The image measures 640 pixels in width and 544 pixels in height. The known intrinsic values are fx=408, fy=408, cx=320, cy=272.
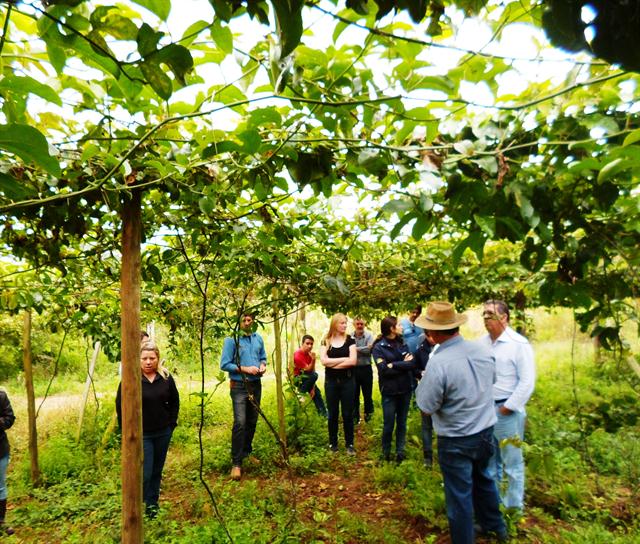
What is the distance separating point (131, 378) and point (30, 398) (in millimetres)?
3810

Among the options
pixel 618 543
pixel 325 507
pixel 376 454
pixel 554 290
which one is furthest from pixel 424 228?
pixel 376 454

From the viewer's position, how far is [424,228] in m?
1.24

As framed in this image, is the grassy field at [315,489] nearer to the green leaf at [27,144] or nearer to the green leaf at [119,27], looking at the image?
the green leaf at [27,144]

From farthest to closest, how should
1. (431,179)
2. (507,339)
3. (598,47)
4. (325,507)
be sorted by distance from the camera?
(325,507)
(507,339)
(431,179)
(598,47)

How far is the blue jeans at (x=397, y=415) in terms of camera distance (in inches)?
179

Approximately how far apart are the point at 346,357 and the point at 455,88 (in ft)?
13.9

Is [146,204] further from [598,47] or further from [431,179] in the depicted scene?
[598,47]

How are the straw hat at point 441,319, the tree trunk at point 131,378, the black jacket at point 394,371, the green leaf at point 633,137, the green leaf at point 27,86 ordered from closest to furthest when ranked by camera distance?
1. the green leaf at point 27,86
2. the green leaf at point 633,137
3. the tree trunk at point 131,378
4. the straw hat at point 441,319
5. the black jacket at point 394,371

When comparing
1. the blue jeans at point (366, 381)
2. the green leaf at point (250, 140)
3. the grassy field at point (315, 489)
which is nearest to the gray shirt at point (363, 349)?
the blue jeans at point (366, 381)

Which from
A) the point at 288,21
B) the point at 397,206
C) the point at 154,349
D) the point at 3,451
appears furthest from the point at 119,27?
the point at 3,451

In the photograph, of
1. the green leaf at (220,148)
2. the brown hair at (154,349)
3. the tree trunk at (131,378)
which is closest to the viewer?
the green leaf at (220,148)

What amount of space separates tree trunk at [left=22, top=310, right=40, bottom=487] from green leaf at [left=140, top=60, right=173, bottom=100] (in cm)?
466

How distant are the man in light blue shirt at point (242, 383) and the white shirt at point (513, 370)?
2.44 m

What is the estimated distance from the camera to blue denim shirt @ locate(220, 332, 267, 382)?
4504 millimetres
